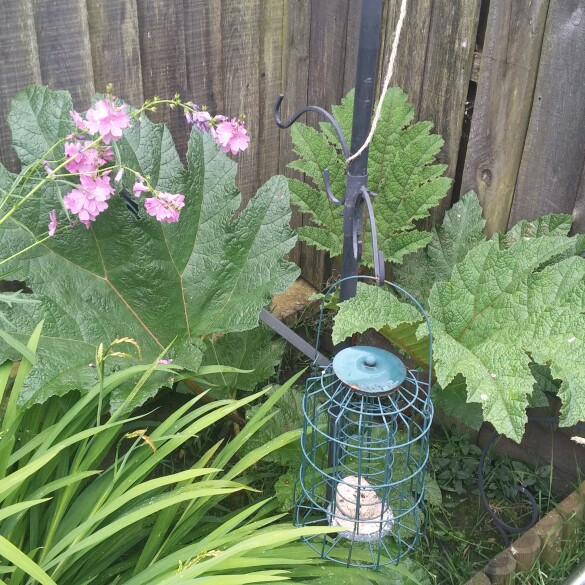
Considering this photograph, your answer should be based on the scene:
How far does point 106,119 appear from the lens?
1.71m

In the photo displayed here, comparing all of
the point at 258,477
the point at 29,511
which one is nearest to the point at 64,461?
the point at 29,511

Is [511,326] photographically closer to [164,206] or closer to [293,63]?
[164,206]

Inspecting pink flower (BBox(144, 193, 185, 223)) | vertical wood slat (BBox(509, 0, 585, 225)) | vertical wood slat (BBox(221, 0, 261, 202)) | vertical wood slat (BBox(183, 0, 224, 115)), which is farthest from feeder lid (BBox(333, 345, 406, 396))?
vertical wood slat (BBox(221, 0, 261, 202))

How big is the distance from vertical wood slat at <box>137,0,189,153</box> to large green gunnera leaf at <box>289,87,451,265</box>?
1.63 ft

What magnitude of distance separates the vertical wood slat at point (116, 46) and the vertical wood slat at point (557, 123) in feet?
4.17

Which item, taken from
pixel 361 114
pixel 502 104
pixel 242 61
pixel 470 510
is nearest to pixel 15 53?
pixel 242 61

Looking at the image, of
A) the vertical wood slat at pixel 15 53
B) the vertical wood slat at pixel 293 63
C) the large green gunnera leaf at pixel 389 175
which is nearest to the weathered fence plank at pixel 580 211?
the large green gunnera leaf at pixel 389 175

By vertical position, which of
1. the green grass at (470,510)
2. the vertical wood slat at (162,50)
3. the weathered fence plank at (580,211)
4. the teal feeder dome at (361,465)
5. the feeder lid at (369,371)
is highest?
the vertical wood slat at (162,50)

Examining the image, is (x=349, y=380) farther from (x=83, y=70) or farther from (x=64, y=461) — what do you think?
(x=83, y=70)

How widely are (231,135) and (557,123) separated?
0.88 metres

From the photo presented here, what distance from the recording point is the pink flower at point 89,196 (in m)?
1.88

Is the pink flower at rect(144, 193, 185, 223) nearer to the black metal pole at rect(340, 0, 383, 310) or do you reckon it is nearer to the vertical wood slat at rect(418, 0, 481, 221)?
the black metal pole at rect(340, 0, 383, 310)

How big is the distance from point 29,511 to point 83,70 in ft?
4.40

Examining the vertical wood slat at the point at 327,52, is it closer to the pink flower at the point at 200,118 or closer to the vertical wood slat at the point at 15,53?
the pink flower at the point at 200,118
